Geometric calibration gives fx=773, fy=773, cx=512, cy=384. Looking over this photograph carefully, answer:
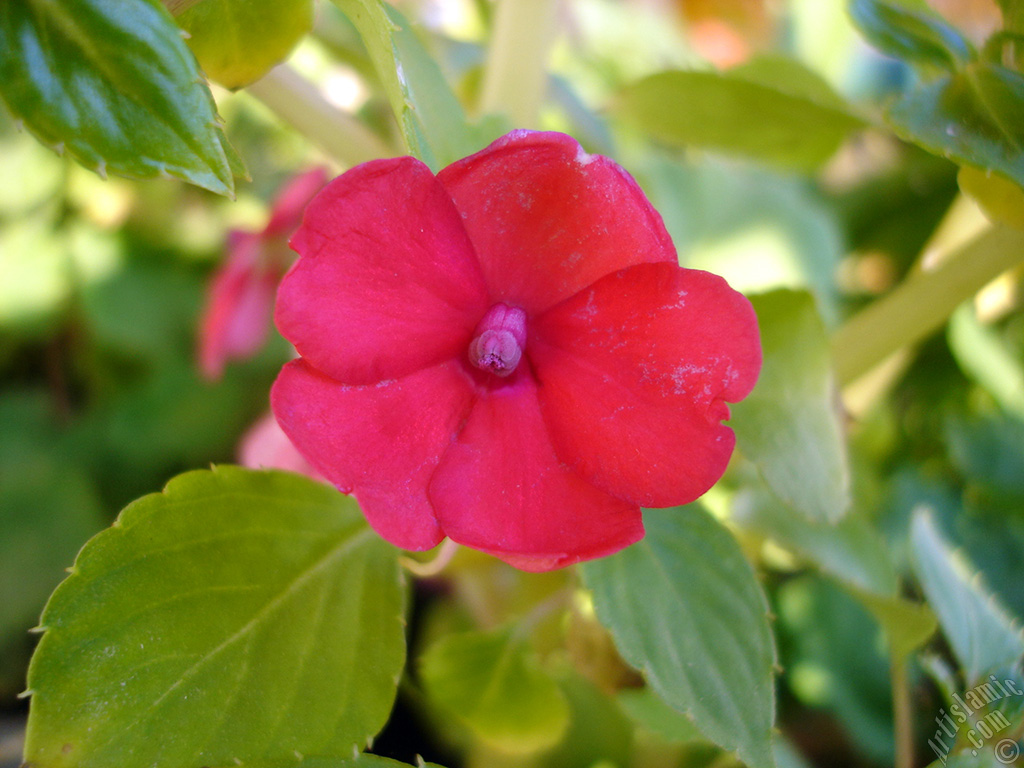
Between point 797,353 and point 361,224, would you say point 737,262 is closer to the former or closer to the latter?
point 797,353

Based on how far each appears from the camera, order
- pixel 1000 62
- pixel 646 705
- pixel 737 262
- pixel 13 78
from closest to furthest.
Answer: pixel 13 78, pixel 1000 62, pixel 646 705, pixel 737 262

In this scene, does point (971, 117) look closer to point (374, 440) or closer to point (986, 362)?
point (374, 440)

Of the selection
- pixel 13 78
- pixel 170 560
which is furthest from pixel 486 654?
pixel 13 78

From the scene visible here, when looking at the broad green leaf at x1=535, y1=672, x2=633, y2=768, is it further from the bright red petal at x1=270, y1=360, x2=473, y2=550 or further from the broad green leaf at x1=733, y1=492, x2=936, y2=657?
the bright red petal at x1=270, y1=360, x2=473, y2=550

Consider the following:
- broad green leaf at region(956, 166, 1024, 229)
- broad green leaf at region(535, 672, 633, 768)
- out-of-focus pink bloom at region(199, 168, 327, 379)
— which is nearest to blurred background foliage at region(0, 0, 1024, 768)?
broad green leaf at region(535, 672, 633, 768)

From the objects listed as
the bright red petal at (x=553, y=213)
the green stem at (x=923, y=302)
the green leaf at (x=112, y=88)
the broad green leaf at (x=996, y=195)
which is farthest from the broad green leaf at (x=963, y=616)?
the green leaf at (x=112, y=88)

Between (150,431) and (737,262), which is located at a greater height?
(737,262)
